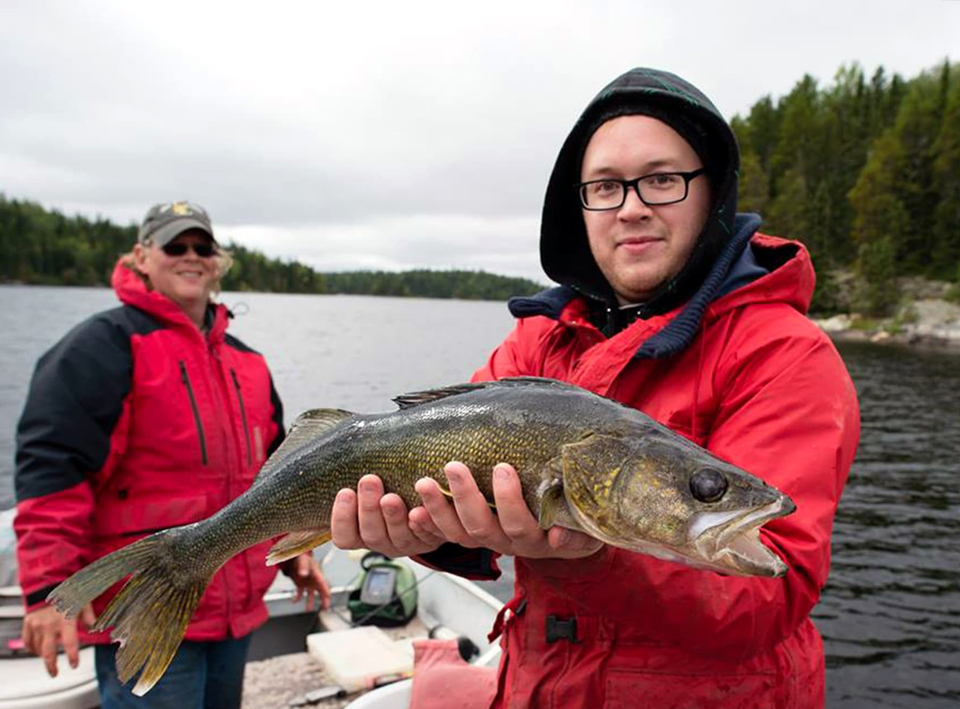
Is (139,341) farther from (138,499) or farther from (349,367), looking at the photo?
(349,367)

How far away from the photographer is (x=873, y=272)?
64312mm

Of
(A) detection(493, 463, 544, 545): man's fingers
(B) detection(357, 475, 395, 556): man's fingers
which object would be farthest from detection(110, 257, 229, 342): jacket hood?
(A) detection(493, 463, 544, 545): man's fingers

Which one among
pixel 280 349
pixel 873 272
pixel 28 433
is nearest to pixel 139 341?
pixel 28 433

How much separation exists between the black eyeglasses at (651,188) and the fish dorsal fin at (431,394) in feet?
3.12

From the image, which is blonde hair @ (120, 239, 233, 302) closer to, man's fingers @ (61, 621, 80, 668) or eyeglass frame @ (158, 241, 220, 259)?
eyeglass frame @ (158, 241, 220, 259)

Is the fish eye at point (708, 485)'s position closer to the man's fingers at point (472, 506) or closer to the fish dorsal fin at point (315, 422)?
the man's fingers at point (472, 506)

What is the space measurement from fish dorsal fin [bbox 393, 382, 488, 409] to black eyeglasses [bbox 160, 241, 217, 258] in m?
2.90

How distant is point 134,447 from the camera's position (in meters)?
4.25

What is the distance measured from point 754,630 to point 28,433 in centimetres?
391

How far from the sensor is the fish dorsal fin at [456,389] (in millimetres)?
2514

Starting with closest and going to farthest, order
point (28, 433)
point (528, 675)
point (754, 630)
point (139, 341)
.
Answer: point (754, 630), point (528, 675), point (28, 433), point (139, 341)

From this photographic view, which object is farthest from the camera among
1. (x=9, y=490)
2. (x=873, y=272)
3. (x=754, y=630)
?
(x=873, y=272)

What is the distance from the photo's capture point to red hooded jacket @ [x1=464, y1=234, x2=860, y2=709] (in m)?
2.07

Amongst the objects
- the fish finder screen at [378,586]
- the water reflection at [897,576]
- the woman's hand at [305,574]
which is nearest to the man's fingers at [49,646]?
the woman's hand at [305,574]
